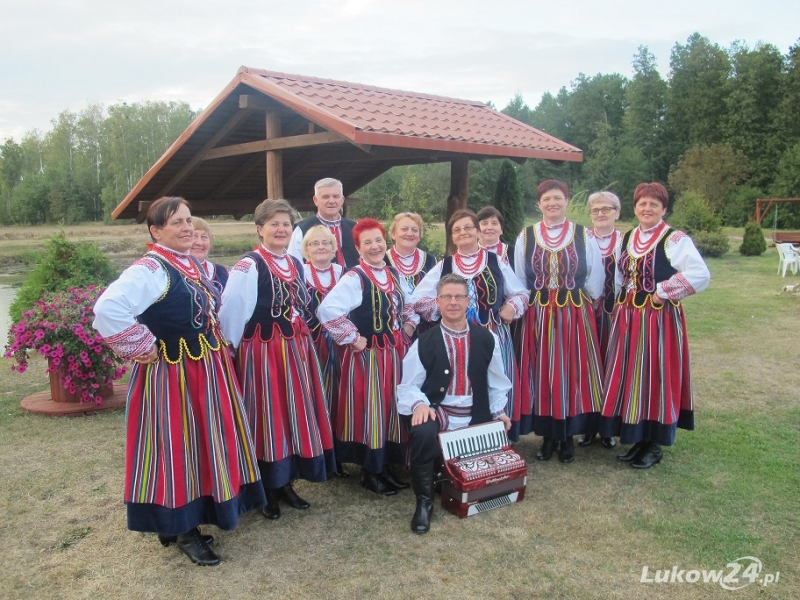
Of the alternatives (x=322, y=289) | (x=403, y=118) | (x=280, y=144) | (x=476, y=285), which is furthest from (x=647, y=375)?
(x=280, y=144)

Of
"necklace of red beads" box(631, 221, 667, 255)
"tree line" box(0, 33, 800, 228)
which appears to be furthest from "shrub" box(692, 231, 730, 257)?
"necklace of red beads" box(631, 221, 667, 255)

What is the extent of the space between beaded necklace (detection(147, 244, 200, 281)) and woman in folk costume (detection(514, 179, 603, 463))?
6.66 feet

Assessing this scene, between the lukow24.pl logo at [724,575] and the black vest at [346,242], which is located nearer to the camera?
the lukow24.pl logo at [724,575]

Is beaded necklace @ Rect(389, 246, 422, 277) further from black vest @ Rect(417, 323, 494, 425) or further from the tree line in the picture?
the tree line

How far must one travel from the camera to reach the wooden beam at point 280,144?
5.66 m

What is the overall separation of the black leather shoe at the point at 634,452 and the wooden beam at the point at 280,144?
133 inches

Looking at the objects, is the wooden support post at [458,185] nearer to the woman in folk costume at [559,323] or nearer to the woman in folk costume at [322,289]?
the woman in folk costume at [559,323]

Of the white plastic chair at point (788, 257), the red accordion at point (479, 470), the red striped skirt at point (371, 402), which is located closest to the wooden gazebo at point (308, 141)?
the red striped skirt at point (371, 402)

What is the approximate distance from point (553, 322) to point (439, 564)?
5.35 ft

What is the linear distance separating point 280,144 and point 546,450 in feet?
12.6

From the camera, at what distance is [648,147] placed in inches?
1638

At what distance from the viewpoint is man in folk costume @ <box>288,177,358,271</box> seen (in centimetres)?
412

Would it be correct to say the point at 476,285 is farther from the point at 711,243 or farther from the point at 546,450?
the point at 711,243

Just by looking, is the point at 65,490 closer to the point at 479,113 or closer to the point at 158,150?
the point at 479,113
